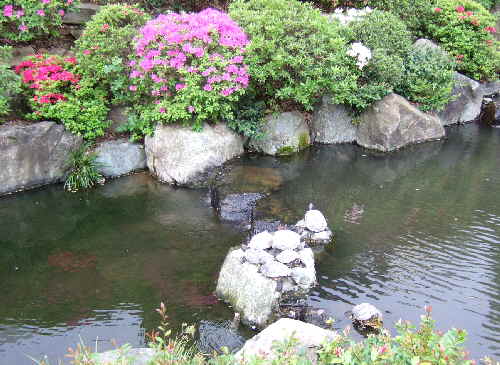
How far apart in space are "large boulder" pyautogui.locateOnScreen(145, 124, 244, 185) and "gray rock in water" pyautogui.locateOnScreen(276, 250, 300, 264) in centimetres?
350

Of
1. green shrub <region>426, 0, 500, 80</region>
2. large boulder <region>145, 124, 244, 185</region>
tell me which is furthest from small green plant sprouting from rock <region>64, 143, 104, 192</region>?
green shrub <region>426, 0, 500, 80</region>

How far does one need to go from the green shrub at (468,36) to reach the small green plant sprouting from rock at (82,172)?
9422 mm

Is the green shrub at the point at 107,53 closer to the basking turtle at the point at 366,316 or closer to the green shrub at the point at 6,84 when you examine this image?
the green shrub at the point at 6,84

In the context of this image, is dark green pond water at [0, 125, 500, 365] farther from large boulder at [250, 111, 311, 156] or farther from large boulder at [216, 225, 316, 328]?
large boulder at [250, 111, 311, 156]

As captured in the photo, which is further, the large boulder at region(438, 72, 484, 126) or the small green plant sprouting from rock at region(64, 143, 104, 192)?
the large boulder at region(438, 72, 484, 126)

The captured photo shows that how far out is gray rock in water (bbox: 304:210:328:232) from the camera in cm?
801

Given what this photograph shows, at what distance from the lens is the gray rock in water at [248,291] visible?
6266mm

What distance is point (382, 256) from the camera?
24.7 ft

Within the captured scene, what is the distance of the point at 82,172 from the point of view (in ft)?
32.6

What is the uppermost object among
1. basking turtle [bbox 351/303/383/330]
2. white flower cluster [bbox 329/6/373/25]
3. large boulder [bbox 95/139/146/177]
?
white flower cluster [bbox 329/6/373/25]

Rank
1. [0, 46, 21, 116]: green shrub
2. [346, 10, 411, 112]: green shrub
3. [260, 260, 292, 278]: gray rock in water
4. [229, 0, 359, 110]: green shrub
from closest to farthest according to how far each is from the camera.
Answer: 1. [260, 260, 292, 278]: gray rock in water
2. [0, 46, 21, 116]: green shrub
3. [229, 0, 359, 110]: green shrub
4. [346, 10, 411, 112]: green shrub

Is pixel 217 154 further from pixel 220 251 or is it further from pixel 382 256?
pixel 382 256

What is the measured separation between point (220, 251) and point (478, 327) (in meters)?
3.66

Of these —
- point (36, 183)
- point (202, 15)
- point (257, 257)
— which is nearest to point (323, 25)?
point (202, 15)
